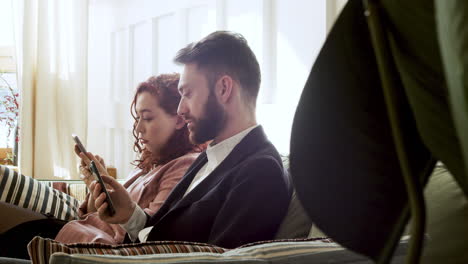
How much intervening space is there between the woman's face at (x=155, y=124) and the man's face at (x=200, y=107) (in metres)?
0.41

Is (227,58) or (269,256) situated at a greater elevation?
(227,58)

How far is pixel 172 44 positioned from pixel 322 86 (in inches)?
133

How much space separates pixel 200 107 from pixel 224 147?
116 millimetres

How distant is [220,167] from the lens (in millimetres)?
1343

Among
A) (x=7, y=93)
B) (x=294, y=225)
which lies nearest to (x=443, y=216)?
(x=294, y=225)

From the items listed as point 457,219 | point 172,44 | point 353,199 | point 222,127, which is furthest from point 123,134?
point 353,199

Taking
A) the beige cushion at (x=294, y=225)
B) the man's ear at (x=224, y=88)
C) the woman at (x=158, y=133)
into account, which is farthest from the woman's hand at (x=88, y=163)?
the beige cushion at (x=294, y=225)

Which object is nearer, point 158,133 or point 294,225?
point 294,225

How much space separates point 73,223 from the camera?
1.81 metres

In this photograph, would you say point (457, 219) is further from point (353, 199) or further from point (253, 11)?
point (253, 11)

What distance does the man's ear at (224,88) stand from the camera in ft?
4.78

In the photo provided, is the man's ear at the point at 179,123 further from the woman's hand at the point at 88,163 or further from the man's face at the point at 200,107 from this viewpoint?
the man's face at the point at 200,107

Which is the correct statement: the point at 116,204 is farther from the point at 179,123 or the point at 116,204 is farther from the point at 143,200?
Answer: the point at 179,123

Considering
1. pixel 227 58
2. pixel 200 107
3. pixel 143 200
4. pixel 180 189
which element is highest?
pixel 227 58
